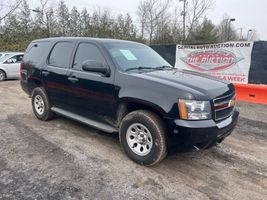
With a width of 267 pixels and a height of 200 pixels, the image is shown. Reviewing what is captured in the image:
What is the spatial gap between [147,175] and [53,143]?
1.94 metres

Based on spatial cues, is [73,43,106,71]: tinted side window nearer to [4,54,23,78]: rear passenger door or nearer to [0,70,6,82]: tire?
[4,54,23,78]: rear passenger door

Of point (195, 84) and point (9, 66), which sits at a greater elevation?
point (195, 84)

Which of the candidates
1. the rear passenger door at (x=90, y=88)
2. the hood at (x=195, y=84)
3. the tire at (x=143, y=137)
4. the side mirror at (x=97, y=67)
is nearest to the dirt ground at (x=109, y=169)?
the tire at (x=143, y=137)

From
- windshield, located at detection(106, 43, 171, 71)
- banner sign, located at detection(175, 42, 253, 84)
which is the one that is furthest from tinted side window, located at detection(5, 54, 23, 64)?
windshield, located at detection(106, 43, 171, 71)

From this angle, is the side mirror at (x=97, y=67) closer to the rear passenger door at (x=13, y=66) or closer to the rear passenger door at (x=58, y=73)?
the rear passenger door at (x=58, y=73)

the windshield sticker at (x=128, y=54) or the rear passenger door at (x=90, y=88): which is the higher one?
the windshield sticker at (x=128, y=54)

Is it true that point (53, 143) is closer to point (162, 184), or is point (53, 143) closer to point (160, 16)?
point (162, 184)

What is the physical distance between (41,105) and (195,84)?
374 cm

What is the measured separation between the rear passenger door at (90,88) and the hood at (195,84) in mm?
614

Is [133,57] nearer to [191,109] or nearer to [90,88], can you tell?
[90,88]

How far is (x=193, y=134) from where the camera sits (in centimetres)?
329

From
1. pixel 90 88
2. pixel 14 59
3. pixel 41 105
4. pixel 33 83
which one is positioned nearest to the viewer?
pixel 90 88

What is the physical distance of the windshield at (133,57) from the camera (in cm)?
425

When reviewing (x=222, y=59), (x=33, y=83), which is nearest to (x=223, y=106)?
(x=33, y=83)
